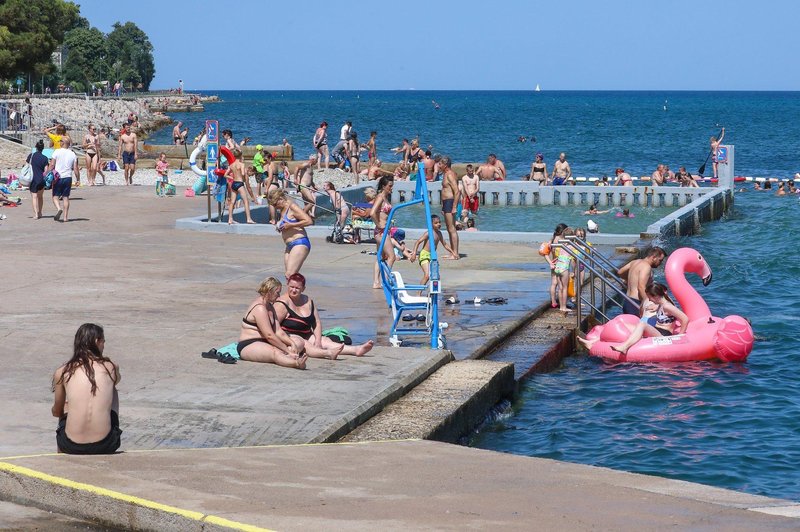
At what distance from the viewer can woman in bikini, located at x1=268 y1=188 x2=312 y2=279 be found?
14268mm

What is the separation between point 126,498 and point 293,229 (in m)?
7.91

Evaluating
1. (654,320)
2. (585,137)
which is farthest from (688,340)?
(585,137)

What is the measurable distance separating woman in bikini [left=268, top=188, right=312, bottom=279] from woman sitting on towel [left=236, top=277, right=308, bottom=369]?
119 inches

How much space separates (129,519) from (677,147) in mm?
84585

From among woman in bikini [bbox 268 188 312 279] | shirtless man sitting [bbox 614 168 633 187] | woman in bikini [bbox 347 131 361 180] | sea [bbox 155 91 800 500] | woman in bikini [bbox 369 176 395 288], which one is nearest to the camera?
sea [bbox 155 91 800 500]

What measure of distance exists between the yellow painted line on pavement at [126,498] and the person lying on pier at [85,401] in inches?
21.0

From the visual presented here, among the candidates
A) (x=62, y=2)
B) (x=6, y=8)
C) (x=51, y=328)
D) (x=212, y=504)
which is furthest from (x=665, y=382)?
(x=62, y=2)

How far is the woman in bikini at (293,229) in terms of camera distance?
46.8 feet

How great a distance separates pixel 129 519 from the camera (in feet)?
21.8

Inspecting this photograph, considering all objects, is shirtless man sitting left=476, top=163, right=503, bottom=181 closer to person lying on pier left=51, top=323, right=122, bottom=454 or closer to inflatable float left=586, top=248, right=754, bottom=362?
inflatable float left=586, top=248, right=754, bottom=362

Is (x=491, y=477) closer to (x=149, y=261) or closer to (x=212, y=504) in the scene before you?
(x=212, y=504)

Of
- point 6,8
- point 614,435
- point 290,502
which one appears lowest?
point 614,435

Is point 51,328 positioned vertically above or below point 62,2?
below

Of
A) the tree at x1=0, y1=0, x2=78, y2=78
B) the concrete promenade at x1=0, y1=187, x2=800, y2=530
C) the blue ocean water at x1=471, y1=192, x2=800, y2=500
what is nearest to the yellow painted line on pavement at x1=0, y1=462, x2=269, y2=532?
the concrete promenade at x1=0, y1=187, x2=800, y2=530
